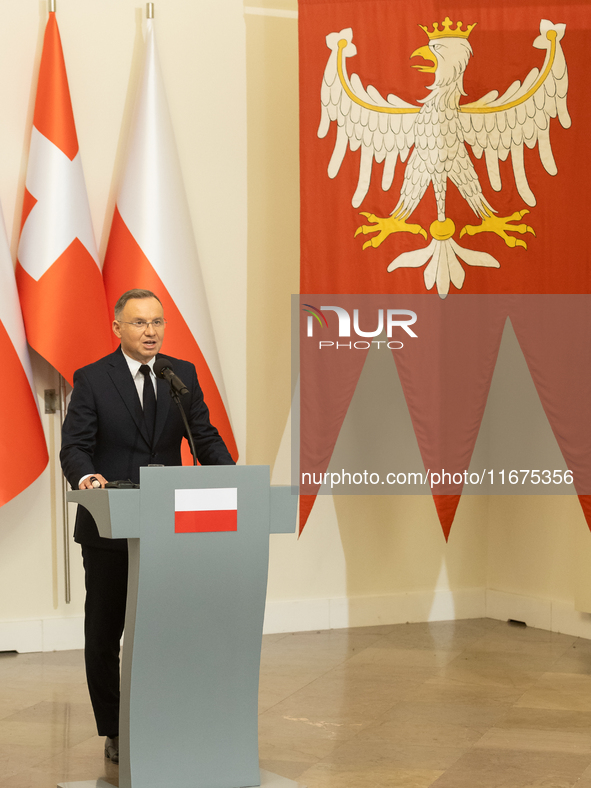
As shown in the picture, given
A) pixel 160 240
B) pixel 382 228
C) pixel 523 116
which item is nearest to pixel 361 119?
pixel 382 228

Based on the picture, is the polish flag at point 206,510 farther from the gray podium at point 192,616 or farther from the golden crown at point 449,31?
the golden crown at point 449,31

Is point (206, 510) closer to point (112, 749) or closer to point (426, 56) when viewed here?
point (112, 749)

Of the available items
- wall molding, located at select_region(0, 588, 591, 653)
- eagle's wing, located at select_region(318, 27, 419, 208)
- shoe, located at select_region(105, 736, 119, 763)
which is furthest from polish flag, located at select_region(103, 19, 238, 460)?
shoe, located at select_region(105, 736, 119, 763)

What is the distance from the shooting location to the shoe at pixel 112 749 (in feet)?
10.1

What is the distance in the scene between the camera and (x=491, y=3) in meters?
4.68

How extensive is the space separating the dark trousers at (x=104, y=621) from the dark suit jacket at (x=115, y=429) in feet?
0.21

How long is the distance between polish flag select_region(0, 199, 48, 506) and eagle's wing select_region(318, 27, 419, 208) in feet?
5.27

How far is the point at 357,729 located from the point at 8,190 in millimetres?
2928

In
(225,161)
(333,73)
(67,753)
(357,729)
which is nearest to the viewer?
(67,753)

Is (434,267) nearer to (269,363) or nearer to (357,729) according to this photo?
(269,363)

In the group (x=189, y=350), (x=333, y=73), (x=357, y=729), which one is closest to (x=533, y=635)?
(x=357, y=729)

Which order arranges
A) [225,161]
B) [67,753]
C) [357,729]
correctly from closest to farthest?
[67,753] → [357,729] → [225,161]

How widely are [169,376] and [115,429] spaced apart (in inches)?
18.8

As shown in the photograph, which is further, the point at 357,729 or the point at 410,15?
the point at 410,15
